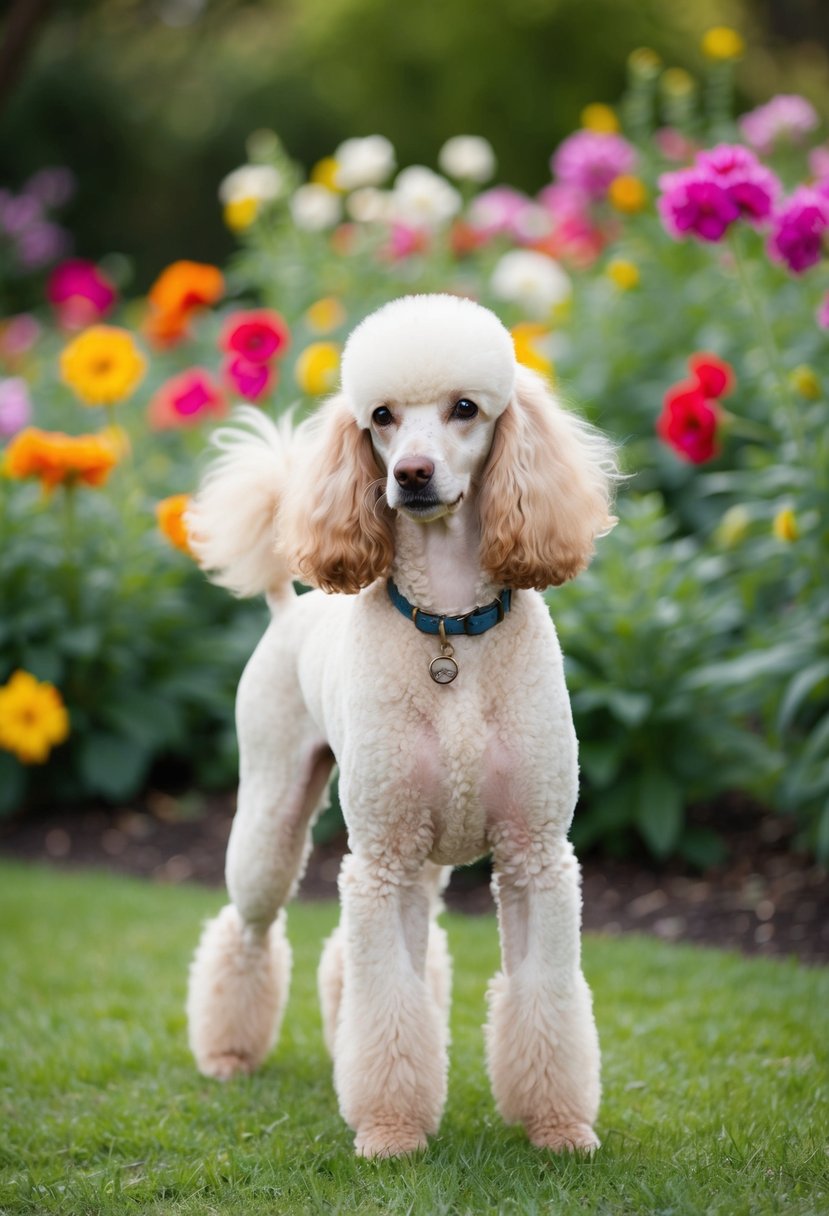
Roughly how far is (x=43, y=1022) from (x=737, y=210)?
3.20 meters

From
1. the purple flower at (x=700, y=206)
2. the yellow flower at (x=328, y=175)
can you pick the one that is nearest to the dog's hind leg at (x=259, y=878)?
the purple flower at (x=700, y=206)

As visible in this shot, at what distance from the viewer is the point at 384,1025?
2.98 m

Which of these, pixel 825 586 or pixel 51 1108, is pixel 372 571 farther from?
pixel 825 586

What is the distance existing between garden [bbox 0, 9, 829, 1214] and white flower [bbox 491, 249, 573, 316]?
0.02 metres

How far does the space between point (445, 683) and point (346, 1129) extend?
110cm

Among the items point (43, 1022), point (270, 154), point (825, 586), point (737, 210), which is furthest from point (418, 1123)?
point (270, 154)

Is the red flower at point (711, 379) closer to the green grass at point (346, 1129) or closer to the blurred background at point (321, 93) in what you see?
the green grass at point (346, 1129)

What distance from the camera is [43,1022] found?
422 centimetres

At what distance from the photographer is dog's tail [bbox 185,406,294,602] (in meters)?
3.49

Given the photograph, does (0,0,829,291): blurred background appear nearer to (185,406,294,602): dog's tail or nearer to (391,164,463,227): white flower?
(391,164,463,227): white flower

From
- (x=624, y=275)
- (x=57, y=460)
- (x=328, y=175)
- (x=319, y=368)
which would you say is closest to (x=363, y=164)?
(x=328, y=175)

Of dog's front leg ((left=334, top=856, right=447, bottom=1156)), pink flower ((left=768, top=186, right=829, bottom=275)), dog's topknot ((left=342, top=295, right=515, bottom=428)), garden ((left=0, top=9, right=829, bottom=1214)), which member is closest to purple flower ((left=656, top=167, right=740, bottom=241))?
garden ((left=0, top=9, right=829, bottom=1214))

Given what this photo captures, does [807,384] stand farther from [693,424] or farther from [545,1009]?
[545,1009]

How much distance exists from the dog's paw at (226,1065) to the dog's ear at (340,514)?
142 cm
